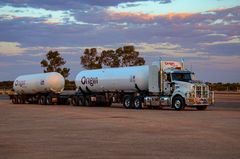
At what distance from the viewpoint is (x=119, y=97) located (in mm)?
40250

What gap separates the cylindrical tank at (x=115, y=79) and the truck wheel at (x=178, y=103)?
363 cm

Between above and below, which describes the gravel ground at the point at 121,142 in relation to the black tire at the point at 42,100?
below

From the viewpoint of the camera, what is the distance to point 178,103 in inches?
1325

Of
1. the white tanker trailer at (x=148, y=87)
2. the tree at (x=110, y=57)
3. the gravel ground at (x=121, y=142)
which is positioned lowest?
A: the gravel ground at (x=121, y=142)

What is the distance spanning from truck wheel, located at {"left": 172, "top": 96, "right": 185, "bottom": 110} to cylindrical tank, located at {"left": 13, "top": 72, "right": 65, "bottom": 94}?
1747 cm

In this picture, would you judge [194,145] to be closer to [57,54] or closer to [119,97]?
[119,97]

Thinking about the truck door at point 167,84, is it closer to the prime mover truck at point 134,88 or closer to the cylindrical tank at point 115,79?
the prime mover truck at point 134,88

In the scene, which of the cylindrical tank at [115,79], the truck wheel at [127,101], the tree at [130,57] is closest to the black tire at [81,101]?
the cylindrical tank at [115,79]

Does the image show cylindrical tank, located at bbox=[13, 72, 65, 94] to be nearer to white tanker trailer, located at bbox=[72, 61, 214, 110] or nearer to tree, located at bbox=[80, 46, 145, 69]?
white tanker trailer, located at bbox=[72, 61, 214, 110]

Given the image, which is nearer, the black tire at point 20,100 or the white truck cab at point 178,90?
the white truck cab at point 178,90

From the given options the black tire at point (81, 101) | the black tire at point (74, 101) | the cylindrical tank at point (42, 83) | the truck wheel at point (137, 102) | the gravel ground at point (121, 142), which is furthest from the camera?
the cylindrical tank at point (42, 83)

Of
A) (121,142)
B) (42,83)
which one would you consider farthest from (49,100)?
(121,142)

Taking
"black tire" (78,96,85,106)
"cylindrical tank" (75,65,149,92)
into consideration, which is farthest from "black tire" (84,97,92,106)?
"cylindrical tank" (75,65,149,92)

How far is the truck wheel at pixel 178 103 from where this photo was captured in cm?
3334
